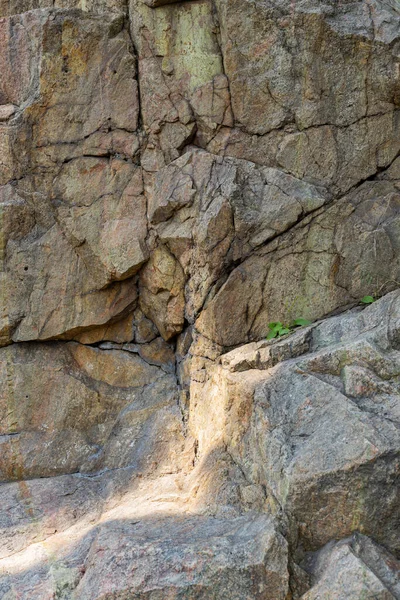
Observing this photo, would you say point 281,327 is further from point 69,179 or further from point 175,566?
point 69,179

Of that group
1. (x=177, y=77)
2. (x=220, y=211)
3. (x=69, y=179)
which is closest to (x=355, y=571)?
(x=220, y=211)

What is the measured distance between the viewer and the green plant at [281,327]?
185 inches

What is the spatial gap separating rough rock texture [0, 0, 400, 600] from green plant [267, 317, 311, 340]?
66mm

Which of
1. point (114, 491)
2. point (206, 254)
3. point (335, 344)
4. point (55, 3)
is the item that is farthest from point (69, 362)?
point (55, 3)

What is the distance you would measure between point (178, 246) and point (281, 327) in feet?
3.57

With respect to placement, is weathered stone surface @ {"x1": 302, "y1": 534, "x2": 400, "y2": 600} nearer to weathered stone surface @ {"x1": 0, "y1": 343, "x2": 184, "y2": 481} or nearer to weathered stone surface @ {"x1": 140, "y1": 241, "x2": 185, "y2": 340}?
weathered stone surface @ {"x1": 0, "y1": 343, "x2": 184, "y2": 481}

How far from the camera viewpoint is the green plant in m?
4.71

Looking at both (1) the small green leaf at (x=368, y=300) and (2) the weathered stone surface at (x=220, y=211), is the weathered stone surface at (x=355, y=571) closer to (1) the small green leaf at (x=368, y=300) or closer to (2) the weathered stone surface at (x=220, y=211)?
(1) the small green leaf at (x=368, y=300)

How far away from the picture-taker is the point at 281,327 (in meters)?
4.78

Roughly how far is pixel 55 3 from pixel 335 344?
13.7ft

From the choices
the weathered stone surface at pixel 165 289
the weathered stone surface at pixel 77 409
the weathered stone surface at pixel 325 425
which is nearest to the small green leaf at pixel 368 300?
the weathered stone surface at pixel 325 425

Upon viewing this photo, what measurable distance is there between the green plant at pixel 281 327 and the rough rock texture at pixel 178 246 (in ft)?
0.22

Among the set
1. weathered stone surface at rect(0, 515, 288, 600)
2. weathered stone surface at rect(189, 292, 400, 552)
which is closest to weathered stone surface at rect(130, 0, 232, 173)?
weathered stone surface at rect(189, 292, 400, 552)

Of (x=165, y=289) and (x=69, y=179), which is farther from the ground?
(x=69, y=179)
